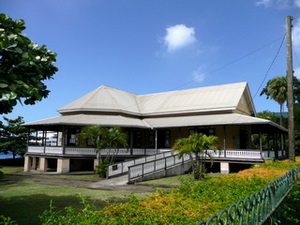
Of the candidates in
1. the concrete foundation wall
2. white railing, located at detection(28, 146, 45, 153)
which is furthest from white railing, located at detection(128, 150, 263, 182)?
white railing, located at detection(28, 146, 45, 153)

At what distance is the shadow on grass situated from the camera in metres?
8.06

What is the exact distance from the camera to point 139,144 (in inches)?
1163

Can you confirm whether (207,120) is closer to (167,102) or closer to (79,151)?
(167,102)

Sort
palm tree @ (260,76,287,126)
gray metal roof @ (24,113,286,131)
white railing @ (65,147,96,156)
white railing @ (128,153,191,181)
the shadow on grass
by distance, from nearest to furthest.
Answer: the shadow on grass → white railing @ (128,153,191,181) → gray metal roof @ (24,113,286,131) → white railing @ (65,147,96,156) → palm tree @ (260,76,287,126)

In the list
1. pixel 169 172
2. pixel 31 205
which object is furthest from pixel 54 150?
pixel 31 205

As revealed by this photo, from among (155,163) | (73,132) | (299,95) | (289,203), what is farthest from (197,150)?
(299,95)

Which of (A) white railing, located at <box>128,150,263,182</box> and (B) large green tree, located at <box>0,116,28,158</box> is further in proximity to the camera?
(B) large green tree, located at <box>0,116,28,158</box>

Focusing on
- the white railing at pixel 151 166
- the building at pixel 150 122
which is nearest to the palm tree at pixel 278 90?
the building at pixel 150 122

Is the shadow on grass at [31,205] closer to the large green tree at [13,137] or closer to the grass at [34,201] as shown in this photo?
the grass at [34,201]

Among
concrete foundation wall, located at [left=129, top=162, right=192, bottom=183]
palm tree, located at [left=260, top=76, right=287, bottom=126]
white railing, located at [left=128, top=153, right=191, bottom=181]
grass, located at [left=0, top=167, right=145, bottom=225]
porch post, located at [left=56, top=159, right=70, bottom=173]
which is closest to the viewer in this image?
grass, located at [left=0, top=167, right=145, bottom=225]

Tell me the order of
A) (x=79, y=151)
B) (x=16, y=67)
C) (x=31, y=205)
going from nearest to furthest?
(x=16, y=67)
(x=31, y=205)
(x=79, y=151)

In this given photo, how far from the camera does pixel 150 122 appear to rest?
2833 centimetres

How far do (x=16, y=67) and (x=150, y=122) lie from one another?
72.5ft

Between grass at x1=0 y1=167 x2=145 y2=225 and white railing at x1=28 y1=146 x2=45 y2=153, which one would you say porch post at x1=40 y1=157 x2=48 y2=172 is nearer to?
white railing at x1=28 y1=146 x2=45 y2=153
